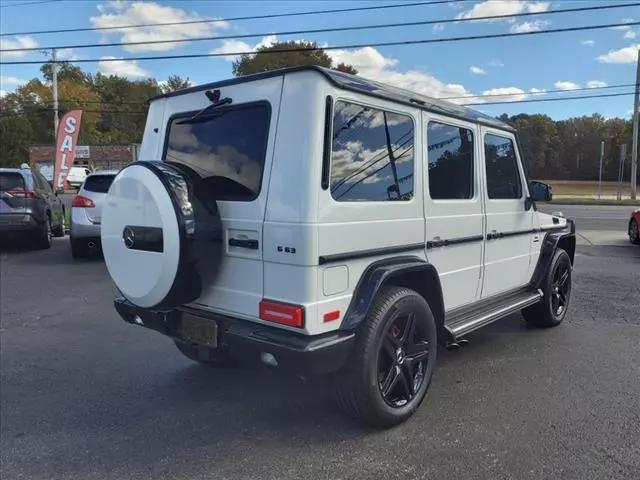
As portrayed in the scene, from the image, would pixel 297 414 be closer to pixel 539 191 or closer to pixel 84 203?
pixel 539 191

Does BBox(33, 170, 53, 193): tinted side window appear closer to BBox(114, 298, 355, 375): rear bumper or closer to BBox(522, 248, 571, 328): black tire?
BBox(114, 298, 355, 375): rear bumper

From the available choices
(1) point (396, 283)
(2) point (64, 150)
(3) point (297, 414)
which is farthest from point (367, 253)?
(2) point (64, 150)

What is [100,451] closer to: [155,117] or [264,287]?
[264,287]

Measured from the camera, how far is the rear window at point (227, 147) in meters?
3.03

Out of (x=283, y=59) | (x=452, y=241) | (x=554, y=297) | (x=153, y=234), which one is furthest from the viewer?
(x=283, y=59)

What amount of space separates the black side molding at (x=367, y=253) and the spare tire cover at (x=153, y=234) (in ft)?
2.55

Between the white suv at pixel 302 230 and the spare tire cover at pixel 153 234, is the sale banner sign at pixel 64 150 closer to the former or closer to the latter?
the white suv at pixel 302 230

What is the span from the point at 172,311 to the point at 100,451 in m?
0.89

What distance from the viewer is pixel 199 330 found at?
3.16 metres

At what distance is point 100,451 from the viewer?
2990 millimetres

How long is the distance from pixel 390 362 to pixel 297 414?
0.74 m

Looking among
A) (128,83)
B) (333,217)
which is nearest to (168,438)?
(333,217)

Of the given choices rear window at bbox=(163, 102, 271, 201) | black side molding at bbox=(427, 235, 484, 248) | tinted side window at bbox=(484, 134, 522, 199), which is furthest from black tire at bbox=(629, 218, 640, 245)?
rear window at bbox=(163, 102, 271, 201)

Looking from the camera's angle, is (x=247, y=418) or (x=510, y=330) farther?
(x=510, y=330)
